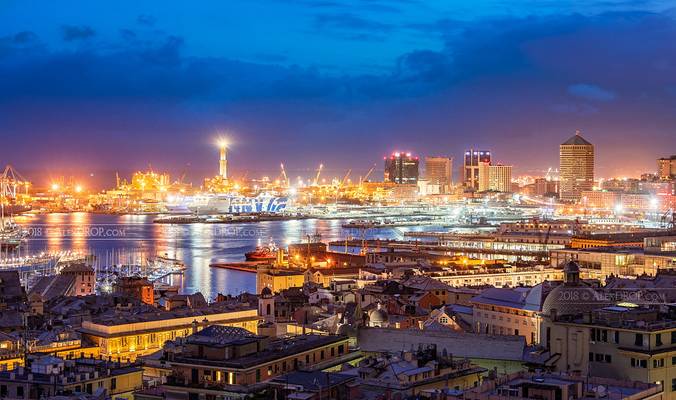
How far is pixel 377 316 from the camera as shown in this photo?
12602 mm

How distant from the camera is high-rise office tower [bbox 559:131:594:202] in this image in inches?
3873

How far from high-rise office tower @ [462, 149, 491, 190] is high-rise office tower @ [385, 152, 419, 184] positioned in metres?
6.08

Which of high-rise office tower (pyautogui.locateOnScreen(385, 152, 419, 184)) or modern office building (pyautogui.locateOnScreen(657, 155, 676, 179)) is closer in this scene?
modern office building (pyautogui.locateOnScreen(657, 155, 676, 179))

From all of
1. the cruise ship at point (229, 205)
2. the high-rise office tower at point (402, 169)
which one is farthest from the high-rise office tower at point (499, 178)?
the cruise ship at point (229, 205)

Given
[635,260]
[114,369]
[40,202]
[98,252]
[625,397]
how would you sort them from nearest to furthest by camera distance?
[625,397]
[114,369]
[635,260]
[98,252]
[40,202]

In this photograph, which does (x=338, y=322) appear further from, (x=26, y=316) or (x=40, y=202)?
(x=40, y=202)

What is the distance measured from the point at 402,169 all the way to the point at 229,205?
44.8m

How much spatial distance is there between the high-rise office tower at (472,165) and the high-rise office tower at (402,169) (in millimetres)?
6078

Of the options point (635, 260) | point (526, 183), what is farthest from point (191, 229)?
point (526, 183)

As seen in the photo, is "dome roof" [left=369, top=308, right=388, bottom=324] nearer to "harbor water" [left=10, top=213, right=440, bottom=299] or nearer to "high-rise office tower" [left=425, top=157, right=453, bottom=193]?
"harbor water" [left=10, top=213, right=440, bottom=299]

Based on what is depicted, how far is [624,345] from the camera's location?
716cm

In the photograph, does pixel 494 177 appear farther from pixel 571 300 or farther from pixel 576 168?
pixel 571 300

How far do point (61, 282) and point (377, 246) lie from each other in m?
21.9

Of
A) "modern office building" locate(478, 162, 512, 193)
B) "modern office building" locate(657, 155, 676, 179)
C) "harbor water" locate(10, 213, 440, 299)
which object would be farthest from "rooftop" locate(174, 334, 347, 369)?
"modern office building" locate(478, 162, 512, 193)
